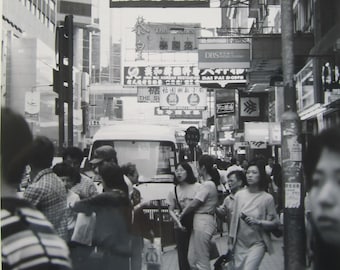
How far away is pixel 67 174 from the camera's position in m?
4.57

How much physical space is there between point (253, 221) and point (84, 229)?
1.52 metres

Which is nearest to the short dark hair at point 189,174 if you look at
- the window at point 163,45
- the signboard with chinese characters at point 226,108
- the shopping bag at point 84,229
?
the shopping bag at point 84,229

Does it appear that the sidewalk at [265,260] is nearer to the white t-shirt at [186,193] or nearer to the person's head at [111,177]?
the white t-shirt at [186,193]

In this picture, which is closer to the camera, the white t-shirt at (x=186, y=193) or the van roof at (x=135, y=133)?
the white t-shirt at (x=186, y=193)

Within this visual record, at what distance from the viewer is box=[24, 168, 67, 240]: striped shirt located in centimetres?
329

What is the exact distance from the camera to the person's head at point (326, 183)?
2.01 metres

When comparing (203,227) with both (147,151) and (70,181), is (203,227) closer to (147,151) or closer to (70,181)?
(70,181)

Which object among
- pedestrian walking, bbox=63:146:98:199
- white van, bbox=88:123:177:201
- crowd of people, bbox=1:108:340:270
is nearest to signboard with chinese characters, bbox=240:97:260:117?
white van, bbox=88:123:177:201

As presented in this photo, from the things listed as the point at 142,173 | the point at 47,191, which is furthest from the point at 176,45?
the point at 47,191

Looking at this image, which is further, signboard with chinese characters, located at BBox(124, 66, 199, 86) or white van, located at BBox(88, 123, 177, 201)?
signboard with chinese characters, located at BBox(124, 66, 199, 86)

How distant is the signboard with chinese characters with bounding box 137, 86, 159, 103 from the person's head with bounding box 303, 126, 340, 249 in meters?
20.5

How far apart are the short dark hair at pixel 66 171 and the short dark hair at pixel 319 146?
2537 mm

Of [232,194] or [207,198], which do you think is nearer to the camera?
[207,198]

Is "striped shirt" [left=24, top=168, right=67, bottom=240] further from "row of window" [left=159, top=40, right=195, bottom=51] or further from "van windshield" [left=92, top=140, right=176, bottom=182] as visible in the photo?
"row of window" [left=159, top=40, right=195, bottom=51]
